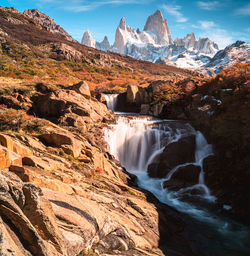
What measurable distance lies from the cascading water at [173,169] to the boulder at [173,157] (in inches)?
16.7

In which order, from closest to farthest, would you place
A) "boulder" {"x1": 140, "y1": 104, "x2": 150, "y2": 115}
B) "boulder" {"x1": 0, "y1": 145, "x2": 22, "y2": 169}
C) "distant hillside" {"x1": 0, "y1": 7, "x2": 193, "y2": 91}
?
"boulder" {"x1": 0, "y1": 145, "x2": 22, "y2": 169} < "boulder" {"x1": 140, "y1": 104, "x2": 150, "y2": 115} < "distant hillside" {"x1": 0, "y1": 7, "x2": 193, "y2": 91}

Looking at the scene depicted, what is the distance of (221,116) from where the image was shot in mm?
18016

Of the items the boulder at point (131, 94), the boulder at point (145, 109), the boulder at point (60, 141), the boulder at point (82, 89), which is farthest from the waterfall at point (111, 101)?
the boulder at point (60, 141)

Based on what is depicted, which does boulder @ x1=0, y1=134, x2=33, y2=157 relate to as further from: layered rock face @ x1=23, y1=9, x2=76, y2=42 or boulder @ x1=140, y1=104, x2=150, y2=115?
layered rock face @ x1=23, y1=9, x2=76, y2=42

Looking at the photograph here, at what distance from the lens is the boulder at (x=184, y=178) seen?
15203 mm

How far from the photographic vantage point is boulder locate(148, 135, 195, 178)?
16.8 metres

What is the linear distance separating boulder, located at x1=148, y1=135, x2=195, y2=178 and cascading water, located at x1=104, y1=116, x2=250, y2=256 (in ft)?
1.39

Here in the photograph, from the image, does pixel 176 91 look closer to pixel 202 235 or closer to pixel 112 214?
pixel 202 235

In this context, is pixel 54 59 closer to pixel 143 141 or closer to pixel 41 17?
pixel 143 141

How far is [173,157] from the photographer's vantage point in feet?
56.7

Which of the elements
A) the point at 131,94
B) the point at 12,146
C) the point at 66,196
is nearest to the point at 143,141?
the point at 131,94

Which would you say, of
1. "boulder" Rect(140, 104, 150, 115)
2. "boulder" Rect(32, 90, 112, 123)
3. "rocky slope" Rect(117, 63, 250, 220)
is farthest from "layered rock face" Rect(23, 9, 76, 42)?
"boulder" Rect(32, 90, 112, 123)

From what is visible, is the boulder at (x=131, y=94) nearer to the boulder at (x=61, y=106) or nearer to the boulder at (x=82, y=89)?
the boulder at (x=82, y=89)

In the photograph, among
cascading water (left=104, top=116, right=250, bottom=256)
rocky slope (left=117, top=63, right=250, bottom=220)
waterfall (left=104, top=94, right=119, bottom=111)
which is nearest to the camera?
cascading water (left=104, top=116, right=250, bottom=256)
